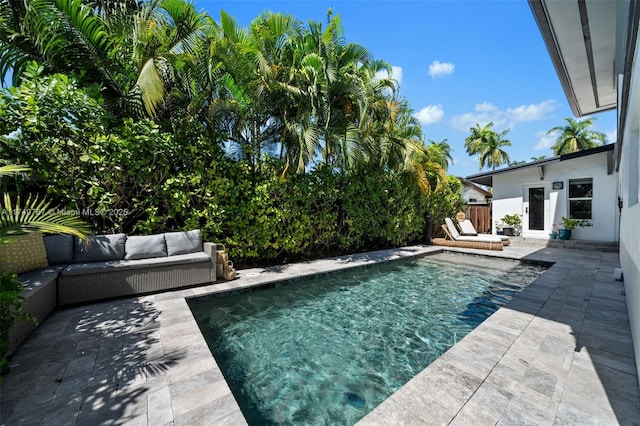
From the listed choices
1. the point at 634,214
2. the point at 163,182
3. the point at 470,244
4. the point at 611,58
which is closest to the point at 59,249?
the point at 163,182

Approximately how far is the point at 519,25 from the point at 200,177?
9360 millimetres

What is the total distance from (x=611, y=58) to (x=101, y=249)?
10.3 metres

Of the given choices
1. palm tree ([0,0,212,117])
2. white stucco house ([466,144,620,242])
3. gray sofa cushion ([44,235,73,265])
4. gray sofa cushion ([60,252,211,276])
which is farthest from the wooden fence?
gray sofa cushion ([44,235,73,265])

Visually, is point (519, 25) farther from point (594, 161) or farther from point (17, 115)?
point (17, 115)

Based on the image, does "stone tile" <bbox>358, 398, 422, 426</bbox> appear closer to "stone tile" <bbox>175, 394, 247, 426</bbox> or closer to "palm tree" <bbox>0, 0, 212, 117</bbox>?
"stone tile" <bbox>175, 394, 247, 426</bbox>

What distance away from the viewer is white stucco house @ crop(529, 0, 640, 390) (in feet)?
9.59

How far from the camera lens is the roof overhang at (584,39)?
3680 millimetres

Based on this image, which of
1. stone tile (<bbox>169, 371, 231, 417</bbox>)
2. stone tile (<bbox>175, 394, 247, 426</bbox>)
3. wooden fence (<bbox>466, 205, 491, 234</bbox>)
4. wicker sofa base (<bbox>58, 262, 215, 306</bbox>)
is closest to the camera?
stone tile (<bbox>175, 394, 247, 426</bbox>)

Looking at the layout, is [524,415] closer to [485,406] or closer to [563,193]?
[485,406]

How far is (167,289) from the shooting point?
16.4ft

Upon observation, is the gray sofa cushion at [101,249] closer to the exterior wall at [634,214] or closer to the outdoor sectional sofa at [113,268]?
the outdoor sectional sofa at [113,268]

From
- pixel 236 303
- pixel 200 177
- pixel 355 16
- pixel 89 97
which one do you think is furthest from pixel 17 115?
pixel 355 16

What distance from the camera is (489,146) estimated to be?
30.6 meters

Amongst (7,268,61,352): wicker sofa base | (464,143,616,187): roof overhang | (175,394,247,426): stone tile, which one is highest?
(464,143,616,187): roof overhang
